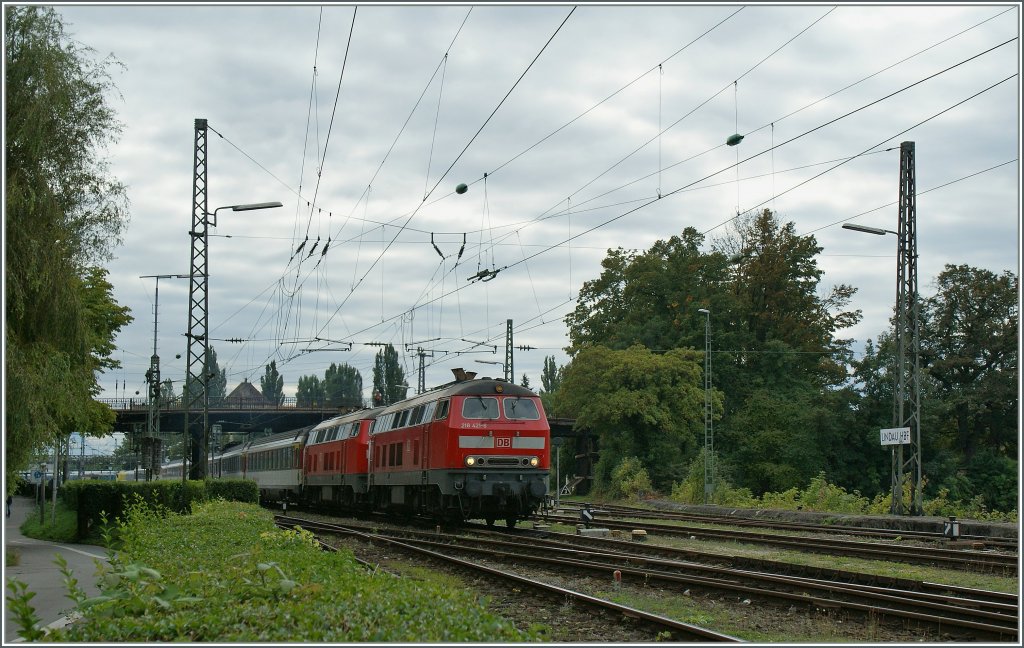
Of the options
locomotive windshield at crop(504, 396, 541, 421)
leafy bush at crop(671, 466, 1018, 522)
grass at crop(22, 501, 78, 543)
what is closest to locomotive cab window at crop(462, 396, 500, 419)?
locomotive windshield at crop(504, 396, 541, 421)

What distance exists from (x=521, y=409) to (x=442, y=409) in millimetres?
1978

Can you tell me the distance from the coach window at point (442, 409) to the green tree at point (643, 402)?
28465mm

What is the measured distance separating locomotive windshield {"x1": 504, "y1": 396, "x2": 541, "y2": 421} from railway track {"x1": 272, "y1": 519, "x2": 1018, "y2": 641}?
565 cm

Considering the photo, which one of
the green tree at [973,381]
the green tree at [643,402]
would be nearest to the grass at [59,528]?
the green tree at [643,402]

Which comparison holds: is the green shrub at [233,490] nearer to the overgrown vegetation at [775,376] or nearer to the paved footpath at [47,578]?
the paved footpath at [47,578]

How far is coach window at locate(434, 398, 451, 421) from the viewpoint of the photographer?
25.4 m

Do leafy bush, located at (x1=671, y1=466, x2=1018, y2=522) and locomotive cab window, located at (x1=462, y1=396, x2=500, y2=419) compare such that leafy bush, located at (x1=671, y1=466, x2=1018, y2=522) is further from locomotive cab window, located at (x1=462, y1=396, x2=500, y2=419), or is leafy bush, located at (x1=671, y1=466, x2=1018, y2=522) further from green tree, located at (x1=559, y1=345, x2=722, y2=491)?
locomotive cab window, located at (x1=462, y1=396, x2=500, y2=419)

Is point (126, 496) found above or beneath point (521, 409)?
beneath

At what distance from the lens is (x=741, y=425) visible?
58.8 metres

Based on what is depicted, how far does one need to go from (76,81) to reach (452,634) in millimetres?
14882

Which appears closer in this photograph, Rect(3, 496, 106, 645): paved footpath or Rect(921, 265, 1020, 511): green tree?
Rect(3, 496, 106, 645): paved footpath

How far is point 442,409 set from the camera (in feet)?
A: 84.5

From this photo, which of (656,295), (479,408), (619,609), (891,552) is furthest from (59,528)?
(656,295)

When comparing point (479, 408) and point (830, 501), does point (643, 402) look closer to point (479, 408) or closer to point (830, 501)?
point (830, 501)
